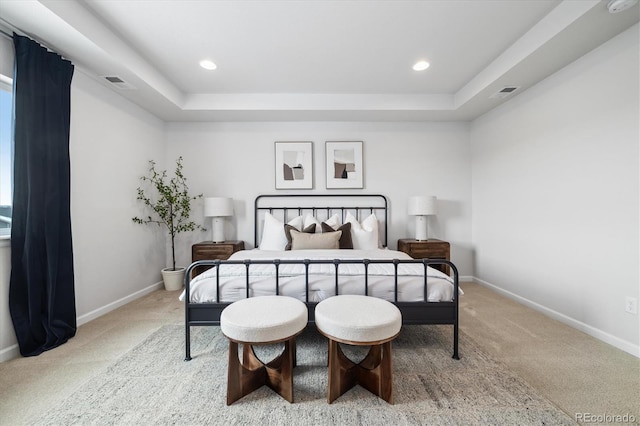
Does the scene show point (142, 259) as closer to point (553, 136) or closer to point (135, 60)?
point (135, 60)

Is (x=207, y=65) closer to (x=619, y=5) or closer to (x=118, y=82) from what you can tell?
(x=118, y=82)

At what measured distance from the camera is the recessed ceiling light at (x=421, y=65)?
283cm

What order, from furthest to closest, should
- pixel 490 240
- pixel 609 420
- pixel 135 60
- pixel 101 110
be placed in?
pixel 490 240 < pixel 101 110 < pixel 135 60 < pixel 609 420

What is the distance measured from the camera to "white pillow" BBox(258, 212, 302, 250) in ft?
11.4

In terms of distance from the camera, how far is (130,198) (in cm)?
331

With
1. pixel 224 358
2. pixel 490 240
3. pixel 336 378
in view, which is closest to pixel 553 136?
pixel 490 240

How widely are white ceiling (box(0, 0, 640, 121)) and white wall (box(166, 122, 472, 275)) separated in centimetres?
47

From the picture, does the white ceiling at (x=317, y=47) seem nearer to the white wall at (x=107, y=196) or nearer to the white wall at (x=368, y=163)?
the white wall at (x=107, y=196)

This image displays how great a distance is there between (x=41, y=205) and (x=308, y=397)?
2.54 meters

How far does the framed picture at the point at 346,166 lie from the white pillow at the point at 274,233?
0.85m

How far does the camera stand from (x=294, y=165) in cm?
406

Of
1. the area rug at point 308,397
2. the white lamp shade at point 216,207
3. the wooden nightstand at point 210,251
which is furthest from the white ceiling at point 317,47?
the area rug at point 308,397

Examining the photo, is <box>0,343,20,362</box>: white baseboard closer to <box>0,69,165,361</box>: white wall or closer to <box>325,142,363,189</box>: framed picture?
<box>0,69,165,361</box>: white wall

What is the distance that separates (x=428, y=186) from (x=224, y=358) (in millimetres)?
3546
